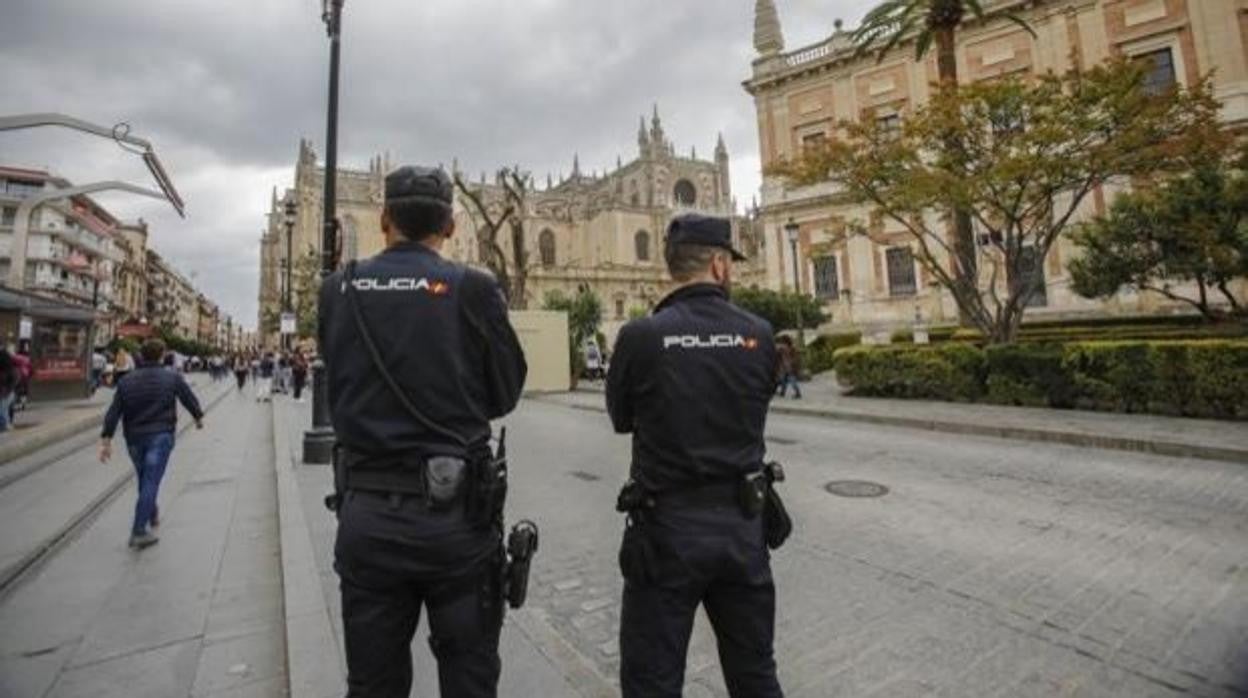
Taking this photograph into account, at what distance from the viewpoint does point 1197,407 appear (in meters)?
9.71

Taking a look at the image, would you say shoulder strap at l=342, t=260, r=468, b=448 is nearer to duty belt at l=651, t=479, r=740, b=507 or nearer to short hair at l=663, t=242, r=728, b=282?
duty belt at l=651, t=479, r=740, b=507

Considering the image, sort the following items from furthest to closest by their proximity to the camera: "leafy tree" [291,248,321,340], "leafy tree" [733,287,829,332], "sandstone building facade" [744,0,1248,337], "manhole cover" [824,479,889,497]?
"leafy tree" [291,248,321,340], "leafy tree" [733,287,829,332], "sandstone building facade" [744,0,1248,337], "manhole cover" [824,479,889,497]

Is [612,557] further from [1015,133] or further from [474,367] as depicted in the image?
[1015,133]

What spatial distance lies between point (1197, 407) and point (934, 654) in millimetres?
10345

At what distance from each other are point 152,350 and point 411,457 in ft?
17.7

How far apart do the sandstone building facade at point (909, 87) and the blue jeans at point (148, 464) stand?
15.2m

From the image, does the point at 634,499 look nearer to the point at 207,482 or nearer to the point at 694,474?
the point at 694,474

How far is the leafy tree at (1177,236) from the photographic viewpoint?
14.6 m

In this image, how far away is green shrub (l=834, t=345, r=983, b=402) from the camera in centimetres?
1298

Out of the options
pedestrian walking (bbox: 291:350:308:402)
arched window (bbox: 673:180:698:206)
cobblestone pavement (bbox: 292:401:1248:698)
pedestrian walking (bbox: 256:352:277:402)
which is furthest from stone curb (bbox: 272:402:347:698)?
arched window (bbox: 673:180:698:206)

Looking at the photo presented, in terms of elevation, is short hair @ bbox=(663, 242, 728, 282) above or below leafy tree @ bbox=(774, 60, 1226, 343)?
below

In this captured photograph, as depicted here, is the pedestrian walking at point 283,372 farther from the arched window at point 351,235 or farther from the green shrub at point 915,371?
the arched window at point 351,235

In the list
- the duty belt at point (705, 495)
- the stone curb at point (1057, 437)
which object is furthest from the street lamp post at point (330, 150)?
the stone curb at point (1057, 437)

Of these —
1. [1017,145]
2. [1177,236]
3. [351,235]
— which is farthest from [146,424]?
[351,235]
